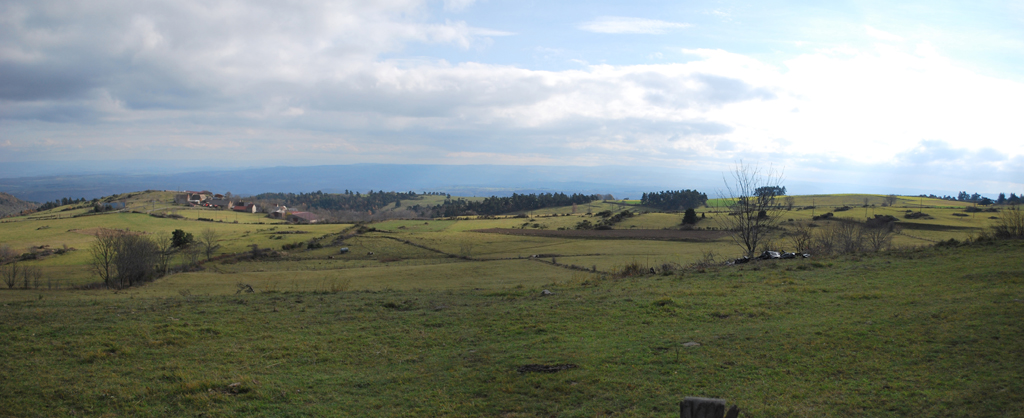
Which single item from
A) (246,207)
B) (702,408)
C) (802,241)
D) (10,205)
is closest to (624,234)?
(802,241)

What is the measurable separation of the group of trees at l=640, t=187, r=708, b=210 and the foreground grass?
121m

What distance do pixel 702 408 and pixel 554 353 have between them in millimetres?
6606

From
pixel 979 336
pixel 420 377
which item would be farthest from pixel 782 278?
pixel 420 377

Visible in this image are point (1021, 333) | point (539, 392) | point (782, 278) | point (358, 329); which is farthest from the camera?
point (782, 278)

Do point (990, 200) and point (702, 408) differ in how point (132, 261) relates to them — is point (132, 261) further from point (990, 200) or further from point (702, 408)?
point (990, 200)

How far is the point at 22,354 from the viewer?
34.2 feet

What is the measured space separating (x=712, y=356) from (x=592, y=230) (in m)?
61.3

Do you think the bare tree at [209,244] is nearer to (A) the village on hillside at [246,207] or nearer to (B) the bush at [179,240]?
(B) the bush at [179,240]

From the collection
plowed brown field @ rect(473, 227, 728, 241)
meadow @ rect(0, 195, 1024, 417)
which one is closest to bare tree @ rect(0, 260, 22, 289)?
meadow @ rect(0, 195, 1024, 417)

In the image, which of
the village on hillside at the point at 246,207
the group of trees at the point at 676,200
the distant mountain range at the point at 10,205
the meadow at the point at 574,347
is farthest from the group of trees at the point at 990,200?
the distant mountain range at the point at 10,205

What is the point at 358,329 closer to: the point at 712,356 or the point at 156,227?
the point at 712,356

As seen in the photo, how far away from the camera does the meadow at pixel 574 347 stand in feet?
25.9

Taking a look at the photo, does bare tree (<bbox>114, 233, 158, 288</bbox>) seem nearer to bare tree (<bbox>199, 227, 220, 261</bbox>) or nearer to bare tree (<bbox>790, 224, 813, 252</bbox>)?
bare tree (<bbox>199, 227, 220, 261</bbox>)

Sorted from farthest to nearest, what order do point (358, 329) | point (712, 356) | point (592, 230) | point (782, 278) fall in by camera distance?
point (592, 230), point (782, 278), point (358, 329), point (712, 356)
